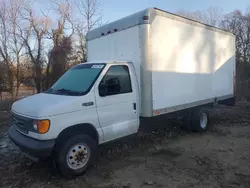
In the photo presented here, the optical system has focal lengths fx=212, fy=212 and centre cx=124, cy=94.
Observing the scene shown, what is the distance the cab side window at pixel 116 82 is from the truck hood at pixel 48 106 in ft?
2.09

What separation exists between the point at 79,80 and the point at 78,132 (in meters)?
1.16

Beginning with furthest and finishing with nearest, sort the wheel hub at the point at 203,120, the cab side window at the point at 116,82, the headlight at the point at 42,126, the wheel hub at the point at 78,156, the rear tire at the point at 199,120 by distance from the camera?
1. the wheel hub at the point at 203,120
2. the rear tire at the point at 199,120
3. the cab side window at the point at 116,82
4. the wheel hub at the point at 78,156
5. the headlight at the point at 42,126

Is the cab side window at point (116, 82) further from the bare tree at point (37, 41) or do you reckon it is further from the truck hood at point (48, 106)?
the bare tree at point (37, 41)

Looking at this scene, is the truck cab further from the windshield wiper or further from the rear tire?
the rear tire

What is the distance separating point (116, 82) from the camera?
4691 mm

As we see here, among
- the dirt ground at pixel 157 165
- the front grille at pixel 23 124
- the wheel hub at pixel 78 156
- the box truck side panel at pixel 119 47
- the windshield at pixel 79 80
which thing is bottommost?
the dirt ground at pixel 157 165

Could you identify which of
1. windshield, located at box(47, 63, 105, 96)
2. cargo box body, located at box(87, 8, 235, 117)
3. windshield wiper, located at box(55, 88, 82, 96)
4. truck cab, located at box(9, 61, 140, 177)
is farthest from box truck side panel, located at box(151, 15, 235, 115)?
windshield wiper, located at box(55, 88, 82, 96)

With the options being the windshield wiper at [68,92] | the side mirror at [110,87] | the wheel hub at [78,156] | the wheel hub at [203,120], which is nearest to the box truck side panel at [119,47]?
the side mirror at [110,87]

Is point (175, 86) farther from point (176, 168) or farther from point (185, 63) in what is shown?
point (176, 168)

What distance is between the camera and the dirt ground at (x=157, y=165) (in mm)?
3941

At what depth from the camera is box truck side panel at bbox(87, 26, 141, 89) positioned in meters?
5.13

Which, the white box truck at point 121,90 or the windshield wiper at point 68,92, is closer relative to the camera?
the white box truck at point 121,90

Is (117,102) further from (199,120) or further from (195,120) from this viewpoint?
(199,120)

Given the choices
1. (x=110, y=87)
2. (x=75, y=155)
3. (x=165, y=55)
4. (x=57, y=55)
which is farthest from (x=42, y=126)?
(x=57, y=55)
